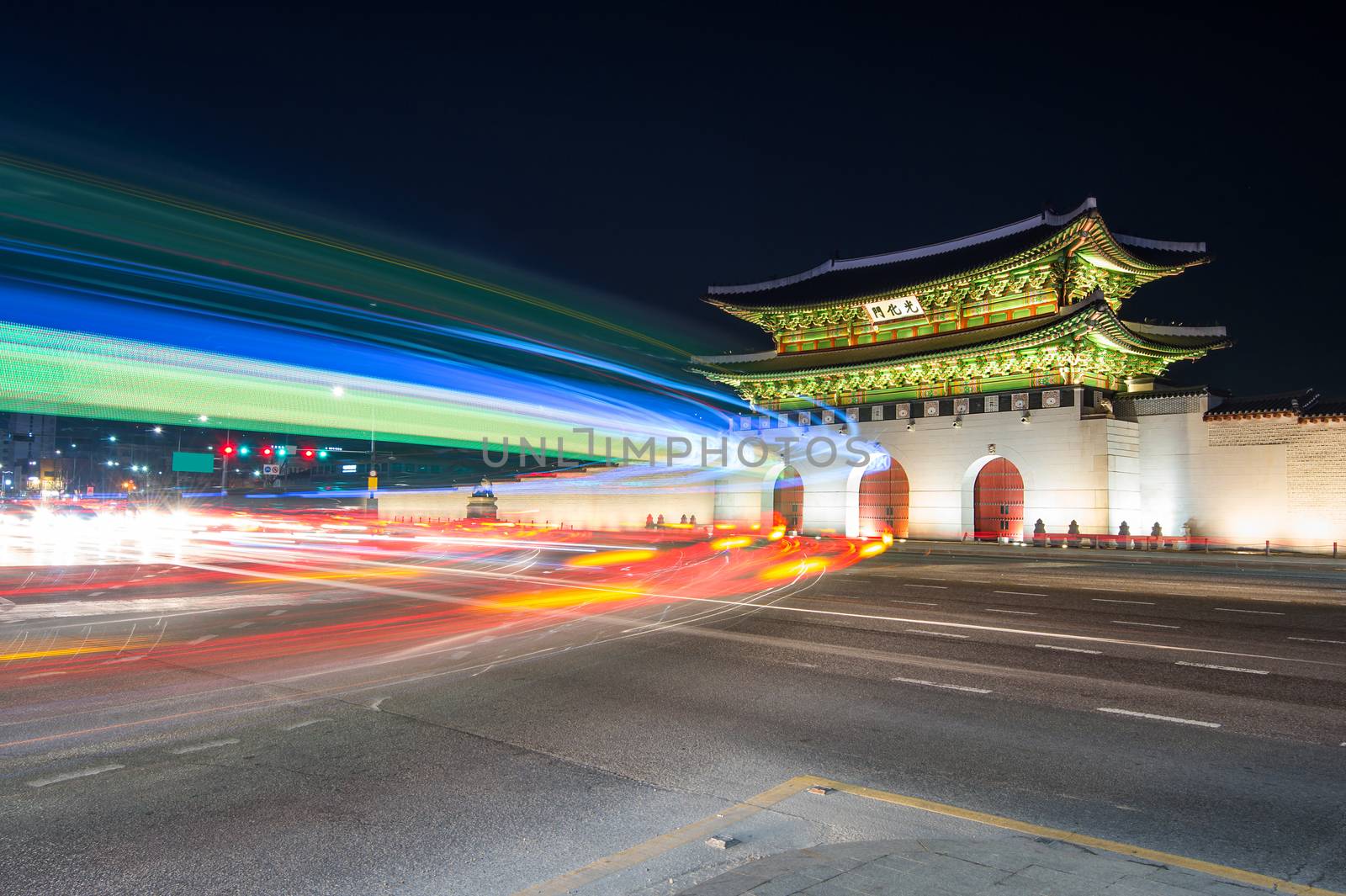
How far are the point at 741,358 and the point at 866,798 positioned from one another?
41.0 meters

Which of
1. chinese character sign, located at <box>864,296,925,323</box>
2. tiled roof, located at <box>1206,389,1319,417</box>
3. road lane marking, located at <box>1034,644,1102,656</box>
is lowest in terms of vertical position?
road lane marking, located at <box>1034,644,1102,656</box>

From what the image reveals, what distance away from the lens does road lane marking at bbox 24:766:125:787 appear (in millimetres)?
5852

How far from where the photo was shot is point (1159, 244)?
3747 centimetres

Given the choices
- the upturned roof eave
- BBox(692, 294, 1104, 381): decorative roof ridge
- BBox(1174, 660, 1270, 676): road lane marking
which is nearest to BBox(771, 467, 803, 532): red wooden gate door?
BBox(692, 294, 1104, 381): decorative roof ridge

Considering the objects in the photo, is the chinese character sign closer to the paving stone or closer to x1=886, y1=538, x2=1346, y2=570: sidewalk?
x1=886, y1=538, x2=1346, y2=570: sidewalk

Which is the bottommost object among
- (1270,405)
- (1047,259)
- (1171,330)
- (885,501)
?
(885,501)

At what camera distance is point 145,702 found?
819cm

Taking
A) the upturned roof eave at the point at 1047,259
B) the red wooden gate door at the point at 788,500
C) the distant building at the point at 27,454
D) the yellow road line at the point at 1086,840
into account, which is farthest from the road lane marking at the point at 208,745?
the distant building at the point at 27,454

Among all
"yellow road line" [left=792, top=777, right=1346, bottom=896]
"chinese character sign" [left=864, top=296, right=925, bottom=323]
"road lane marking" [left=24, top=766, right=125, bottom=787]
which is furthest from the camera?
"chinese character sign" [left=864, top=296, right=925, bottom=323]

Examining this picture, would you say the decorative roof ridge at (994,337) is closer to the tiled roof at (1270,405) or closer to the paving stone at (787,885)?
the tiled roof at (1270,405)

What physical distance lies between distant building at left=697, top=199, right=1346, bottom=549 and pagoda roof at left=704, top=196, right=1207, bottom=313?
0.13 meters

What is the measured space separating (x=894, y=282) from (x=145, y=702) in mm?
37686

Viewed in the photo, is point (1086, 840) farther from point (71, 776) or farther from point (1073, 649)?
point (1073, 649)

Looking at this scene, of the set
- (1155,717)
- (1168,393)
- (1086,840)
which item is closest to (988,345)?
(1168,393)
